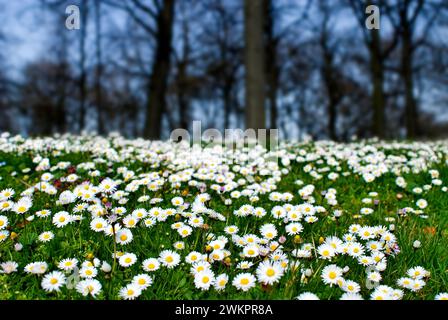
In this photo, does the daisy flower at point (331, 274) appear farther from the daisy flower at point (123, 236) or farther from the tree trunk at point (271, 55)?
the tree trunk at point (271, 55)

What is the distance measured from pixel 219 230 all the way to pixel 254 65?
6.51 m

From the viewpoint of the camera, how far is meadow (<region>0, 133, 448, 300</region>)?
2314 mm

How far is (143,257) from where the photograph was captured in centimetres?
263

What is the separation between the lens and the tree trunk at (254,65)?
351 inches

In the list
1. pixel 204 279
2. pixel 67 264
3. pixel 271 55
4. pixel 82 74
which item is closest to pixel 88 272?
pixel 67 264

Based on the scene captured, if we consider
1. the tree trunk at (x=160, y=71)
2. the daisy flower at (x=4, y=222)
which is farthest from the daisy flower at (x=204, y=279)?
the tree trunk at (x=160, y=71)

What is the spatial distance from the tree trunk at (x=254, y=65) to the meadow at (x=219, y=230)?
3978mm

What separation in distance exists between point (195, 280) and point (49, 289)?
790 mm

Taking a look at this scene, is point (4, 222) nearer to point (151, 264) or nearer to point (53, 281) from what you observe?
point (53, 281)

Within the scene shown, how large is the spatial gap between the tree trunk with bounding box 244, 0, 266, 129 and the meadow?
398cm

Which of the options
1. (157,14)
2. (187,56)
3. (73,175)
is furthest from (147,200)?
(187,56)

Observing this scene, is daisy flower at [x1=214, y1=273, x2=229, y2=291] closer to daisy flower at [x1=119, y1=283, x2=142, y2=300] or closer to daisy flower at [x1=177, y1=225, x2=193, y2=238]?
daisy flower at [x1=119, y1=283, x2=142, y2=300]

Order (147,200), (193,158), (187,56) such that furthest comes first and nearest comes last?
(187,56) → (193,158) → (147,200)
